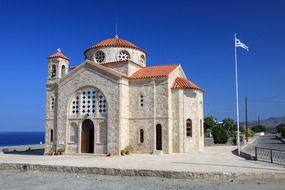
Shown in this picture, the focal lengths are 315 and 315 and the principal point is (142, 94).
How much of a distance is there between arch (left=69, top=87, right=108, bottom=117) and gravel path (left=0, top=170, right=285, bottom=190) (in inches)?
422

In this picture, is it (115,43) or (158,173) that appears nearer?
(158,173)

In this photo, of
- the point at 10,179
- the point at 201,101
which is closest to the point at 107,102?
the point at 201,101

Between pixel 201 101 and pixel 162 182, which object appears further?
pixel 201 101

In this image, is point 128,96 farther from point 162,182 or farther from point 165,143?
point 162,182

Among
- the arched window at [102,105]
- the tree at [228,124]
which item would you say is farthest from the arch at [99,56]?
the tree at [228,124]

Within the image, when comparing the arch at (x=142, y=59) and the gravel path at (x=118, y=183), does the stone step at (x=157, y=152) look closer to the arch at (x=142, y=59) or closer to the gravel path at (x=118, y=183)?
the gravel path at (x=118, y=183)

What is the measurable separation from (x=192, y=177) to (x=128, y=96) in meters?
14.2

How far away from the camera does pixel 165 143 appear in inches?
1088

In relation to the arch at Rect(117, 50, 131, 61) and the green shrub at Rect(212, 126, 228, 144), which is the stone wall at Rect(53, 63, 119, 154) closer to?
the arch at Rect(117, 50, 131, 61)

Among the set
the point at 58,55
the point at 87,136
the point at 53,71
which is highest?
the point at 58,55

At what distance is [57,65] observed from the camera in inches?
1256

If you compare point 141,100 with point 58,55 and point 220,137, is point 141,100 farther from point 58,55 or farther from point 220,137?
point 220,137

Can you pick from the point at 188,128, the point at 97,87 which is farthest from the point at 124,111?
the point at 188,128

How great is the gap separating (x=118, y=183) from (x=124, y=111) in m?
12.9
